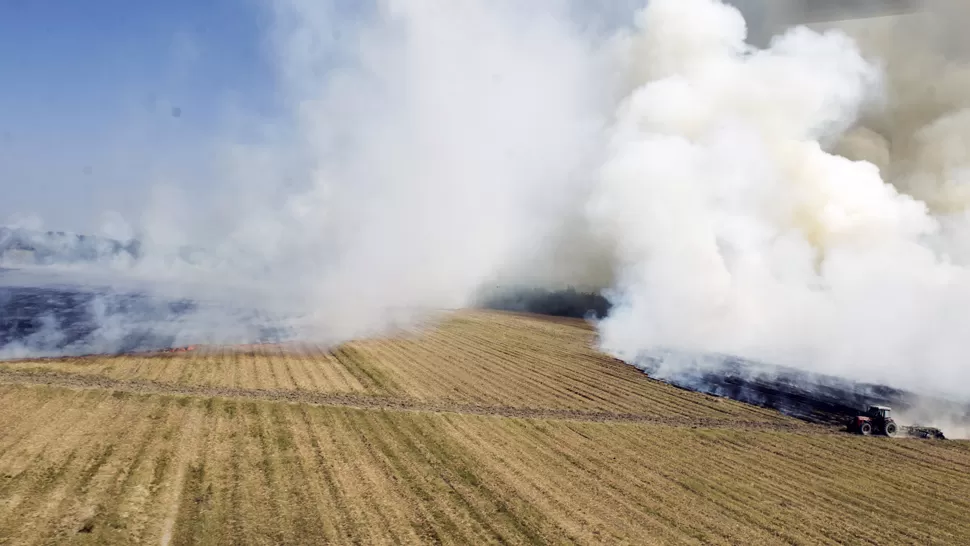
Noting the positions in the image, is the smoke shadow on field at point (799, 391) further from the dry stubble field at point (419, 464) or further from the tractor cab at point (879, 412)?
the dry stubble field at point (419, 464)

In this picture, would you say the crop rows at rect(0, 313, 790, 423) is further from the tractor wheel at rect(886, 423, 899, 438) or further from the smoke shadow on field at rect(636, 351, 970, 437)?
the tractor wheel at rect(886, 423, 899, 438)

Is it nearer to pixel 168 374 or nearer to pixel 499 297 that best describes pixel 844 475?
pixel 168 374

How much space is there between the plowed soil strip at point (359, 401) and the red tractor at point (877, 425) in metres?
1.06

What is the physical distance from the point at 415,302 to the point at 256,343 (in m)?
27.7

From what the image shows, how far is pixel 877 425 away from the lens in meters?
25.9

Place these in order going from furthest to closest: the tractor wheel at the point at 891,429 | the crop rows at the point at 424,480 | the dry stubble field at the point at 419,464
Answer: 1. the tractor wheel at the point at 891,429
2. the dry stubble field at the point at 419,464
3. the crop rows at the point at 424,480

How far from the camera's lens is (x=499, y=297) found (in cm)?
7050

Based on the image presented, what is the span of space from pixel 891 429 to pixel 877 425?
0.54 meters

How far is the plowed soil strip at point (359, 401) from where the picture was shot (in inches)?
942

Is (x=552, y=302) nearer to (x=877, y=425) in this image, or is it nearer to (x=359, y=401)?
(x=877, y=425)

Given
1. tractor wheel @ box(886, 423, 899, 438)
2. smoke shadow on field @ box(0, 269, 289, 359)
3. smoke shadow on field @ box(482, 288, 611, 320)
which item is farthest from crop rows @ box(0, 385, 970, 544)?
smoke shadow on field @ box(482, 288, 611, 320)

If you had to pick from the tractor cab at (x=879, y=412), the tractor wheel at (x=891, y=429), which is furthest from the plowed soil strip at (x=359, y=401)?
the tractor wheel at (x=891, y=429)

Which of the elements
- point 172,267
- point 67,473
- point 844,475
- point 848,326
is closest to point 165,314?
point 67,473

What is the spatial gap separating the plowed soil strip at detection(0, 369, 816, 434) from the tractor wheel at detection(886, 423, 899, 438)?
219 cm
